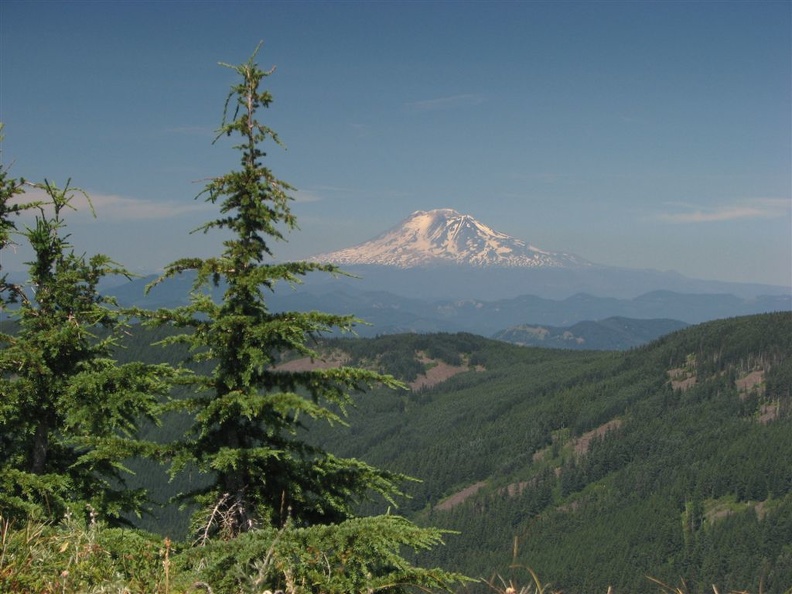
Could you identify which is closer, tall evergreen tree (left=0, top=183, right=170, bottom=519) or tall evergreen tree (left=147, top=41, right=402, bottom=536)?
tall evergreen tree (left=147, top=41, right=402, bottom=536)

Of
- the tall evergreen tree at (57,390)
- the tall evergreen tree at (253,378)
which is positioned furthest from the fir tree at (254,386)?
the tall evergreen tree at (57,390)

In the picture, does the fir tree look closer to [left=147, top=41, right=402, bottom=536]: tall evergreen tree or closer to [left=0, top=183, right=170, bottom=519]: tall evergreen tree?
[left=147, top=41, right=402, bottom=536]: tall evergreen tree

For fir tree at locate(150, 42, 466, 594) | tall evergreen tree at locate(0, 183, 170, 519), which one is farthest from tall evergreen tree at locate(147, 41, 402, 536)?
tall evergreen tree at locate(0, 183, 170, 519)

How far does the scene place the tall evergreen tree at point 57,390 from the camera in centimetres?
1596

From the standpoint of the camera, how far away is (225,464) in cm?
1184

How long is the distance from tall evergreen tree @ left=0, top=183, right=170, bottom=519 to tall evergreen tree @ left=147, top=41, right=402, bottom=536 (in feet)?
10.8

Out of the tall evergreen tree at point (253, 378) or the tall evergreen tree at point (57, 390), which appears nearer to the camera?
the tall evergreen tree at point (253, 378)

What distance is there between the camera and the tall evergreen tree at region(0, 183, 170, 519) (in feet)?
52.4

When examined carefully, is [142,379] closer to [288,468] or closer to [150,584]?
[288,468]

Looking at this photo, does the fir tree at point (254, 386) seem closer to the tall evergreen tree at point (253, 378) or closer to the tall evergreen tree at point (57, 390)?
the tall evergreen tree at point (253, 378)

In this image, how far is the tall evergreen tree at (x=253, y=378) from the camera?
12445 mm

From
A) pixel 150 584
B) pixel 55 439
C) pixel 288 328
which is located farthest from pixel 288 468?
pixel 55 439

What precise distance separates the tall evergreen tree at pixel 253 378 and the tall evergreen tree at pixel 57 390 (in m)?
3.28

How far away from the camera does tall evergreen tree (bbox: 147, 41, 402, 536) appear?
12445 millimetres
